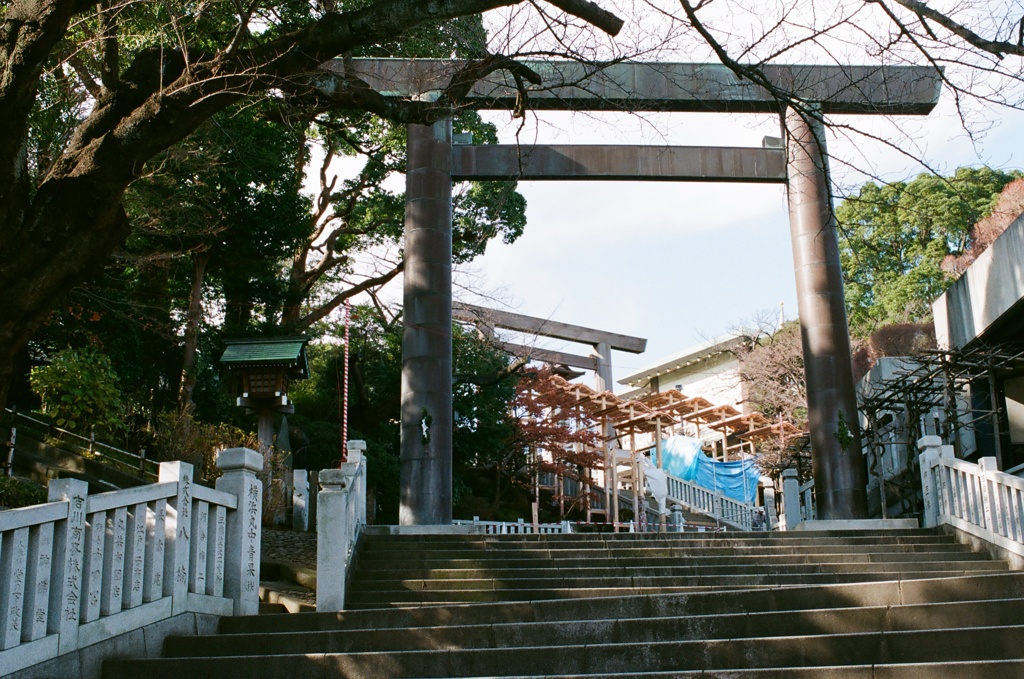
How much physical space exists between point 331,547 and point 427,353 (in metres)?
6.37

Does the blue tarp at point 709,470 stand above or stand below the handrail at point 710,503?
above

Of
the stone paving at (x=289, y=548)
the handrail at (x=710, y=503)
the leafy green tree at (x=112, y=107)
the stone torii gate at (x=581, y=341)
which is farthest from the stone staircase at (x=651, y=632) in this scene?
the stone torii gate at (x=581, y=341)

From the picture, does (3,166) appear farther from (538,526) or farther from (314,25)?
(538,526)

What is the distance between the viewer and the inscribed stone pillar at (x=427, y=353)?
14.1 m

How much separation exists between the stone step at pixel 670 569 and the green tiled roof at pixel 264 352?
240 inches

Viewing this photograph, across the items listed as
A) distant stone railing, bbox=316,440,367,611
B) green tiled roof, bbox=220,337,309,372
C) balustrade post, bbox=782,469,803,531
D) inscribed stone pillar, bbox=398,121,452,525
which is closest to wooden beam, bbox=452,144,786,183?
inscribed stone pillar, bbox=398,121,452,525

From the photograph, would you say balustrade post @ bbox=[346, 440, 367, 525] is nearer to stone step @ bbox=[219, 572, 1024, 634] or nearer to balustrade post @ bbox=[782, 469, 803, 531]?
stone step @ bbox=[219, 572, 1024, 634]

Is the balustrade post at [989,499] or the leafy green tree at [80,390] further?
the leafy green tree at [80,390]

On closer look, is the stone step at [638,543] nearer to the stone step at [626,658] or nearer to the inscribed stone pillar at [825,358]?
the inscribed stone pillar at [825,358]

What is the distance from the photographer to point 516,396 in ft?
75.0

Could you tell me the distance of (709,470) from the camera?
2680 centimetres

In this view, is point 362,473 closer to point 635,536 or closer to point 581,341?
point 635,536

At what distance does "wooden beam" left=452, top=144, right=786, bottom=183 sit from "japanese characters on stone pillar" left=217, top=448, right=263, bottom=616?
876 centimetres

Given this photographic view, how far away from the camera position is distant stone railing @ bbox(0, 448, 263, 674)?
511 centimetres
